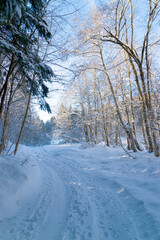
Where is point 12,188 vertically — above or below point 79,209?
above

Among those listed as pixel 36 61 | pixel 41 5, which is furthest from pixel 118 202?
pixel 41 5

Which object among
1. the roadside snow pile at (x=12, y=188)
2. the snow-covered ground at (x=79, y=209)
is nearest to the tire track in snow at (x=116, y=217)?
the snow-covered ground at (x=79, y=209)

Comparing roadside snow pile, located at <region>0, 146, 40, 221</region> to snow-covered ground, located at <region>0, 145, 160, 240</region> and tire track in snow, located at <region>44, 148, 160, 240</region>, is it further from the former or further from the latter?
tire track in snow, located at <region>44, 148, 160, 240</region>

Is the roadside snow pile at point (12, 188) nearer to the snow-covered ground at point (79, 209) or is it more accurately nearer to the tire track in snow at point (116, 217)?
the snow-covered ground at point (79, 209)

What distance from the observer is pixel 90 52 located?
695 centimetres

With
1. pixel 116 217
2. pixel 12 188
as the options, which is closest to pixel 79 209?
pixel 116 217

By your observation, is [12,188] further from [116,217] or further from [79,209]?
[116,217]

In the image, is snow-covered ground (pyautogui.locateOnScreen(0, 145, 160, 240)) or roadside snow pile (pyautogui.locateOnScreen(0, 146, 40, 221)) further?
roadside snow pile (pyautogui.locateOnScreen(0, 146, 40, 221))

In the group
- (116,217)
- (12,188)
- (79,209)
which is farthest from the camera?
(12,188)

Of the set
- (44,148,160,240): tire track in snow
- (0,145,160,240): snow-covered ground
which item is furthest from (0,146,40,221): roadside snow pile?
(44,148,160,240): tire track in snow

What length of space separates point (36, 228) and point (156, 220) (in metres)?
1.96

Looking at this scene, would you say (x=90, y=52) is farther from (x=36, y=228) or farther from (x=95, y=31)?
(x=36, y=228)

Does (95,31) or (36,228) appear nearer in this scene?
(36,228)

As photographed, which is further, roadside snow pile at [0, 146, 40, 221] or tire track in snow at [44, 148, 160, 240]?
roadside snow pile at [0, 146, 40, 221]
